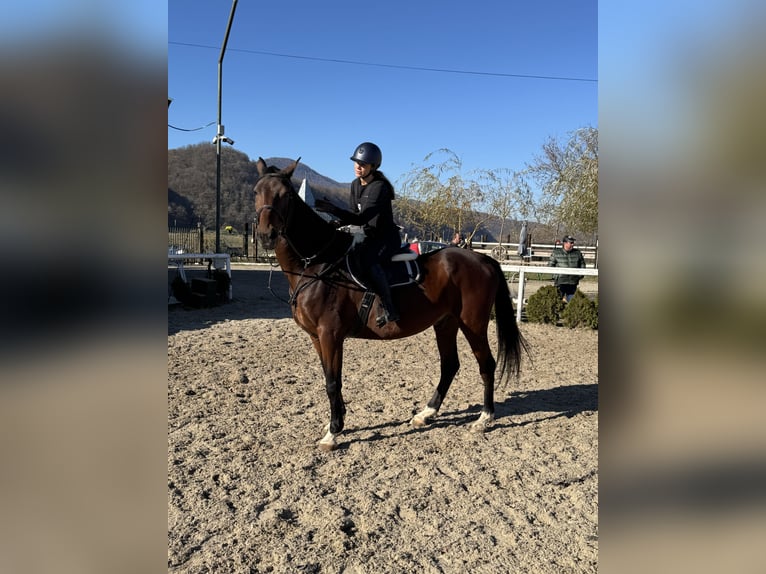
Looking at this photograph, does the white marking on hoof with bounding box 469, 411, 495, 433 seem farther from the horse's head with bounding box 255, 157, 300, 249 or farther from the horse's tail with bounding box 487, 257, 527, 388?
the horse's head with bounding box 255, 157, 300, 249

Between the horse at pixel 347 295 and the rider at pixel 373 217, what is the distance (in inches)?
6.0

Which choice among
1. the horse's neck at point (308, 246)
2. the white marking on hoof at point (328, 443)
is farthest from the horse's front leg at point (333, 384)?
the horse's neck at point (308, 246)

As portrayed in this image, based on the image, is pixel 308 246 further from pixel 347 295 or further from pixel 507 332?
pixel 507 332

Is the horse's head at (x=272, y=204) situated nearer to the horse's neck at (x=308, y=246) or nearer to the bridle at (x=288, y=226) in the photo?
the bridle at (x=288, y=226)

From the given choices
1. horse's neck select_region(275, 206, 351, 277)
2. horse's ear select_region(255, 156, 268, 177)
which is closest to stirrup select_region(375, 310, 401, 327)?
horse's neck select_region(275, 206, 351, 277)

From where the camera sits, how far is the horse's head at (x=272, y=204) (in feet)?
11.7

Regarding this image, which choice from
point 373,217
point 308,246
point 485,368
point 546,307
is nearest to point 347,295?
point 308,246

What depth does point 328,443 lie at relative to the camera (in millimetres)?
3963

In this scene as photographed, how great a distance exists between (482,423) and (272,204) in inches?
109
